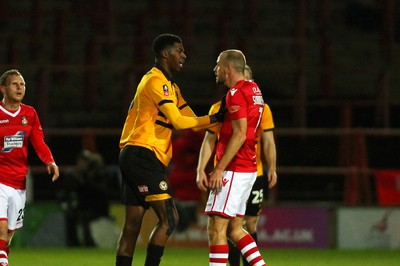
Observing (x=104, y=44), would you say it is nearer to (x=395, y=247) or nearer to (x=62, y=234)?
(x=62, y=234)

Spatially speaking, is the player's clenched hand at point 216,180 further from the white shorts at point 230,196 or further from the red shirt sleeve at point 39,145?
the red shirt sleeve at point 39,145

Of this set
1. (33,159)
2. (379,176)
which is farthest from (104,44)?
(379,176)

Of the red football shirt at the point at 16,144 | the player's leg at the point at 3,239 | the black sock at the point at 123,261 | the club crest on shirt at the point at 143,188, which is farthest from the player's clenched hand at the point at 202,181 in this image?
the player's leg at the point at 3,239

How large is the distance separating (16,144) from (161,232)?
1.56 metres

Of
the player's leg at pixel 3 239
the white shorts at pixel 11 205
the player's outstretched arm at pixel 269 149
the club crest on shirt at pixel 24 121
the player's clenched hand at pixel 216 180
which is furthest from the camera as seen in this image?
the player's outstretched arm at pixel 269 149

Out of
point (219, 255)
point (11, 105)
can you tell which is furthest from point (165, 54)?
point (219, 255)

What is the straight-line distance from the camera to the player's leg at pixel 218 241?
8.79 meters

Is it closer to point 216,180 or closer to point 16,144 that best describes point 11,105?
point 16,144

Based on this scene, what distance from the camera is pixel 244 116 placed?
8727 millimetres

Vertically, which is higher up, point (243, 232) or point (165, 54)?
point (165, 54)

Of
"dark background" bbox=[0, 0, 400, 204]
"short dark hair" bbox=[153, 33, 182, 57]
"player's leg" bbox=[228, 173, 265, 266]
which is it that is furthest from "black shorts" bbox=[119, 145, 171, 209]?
"dark background" bbox=[0, 0, 400, 204]

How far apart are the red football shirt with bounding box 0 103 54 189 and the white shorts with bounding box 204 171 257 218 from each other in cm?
166

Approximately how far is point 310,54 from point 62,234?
7081 millimetres

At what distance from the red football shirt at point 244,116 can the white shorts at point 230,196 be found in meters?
0.07
